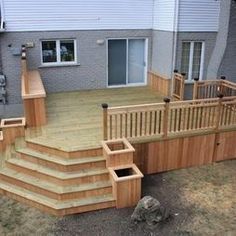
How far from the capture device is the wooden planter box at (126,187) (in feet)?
21.3

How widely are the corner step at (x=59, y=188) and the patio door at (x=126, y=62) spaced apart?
6.42 m

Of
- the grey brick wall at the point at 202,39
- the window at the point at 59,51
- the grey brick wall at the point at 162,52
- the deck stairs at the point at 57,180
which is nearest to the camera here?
the deck stairs at the point at 57,180

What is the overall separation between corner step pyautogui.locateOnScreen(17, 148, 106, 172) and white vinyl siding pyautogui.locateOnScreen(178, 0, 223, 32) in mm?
5877

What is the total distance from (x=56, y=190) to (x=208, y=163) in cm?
415

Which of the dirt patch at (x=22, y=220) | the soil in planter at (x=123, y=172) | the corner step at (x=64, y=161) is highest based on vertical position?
the corner step at (x=64, y=161)

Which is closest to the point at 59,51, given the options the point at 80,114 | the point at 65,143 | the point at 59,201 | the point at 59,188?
the point at 80,114

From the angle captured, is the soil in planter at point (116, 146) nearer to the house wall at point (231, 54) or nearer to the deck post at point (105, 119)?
the deck post at point (105, 119)

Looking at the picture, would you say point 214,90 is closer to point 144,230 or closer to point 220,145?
point 220,145

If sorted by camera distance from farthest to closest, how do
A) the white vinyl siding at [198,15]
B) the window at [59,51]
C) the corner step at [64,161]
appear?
1. the window at [59,51]
2. the white vinyl siding at [198,15]
3. the corner step at [64,161]

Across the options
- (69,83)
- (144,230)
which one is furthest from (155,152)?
(69,83)

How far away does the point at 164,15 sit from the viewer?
11.3 m

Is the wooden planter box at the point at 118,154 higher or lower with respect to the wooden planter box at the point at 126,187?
higher

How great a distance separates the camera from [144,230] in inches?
236

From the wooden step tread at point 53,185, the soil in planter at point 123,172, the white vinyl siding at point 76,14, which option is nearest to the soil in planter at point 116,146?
the soil in planter at point 123,172
